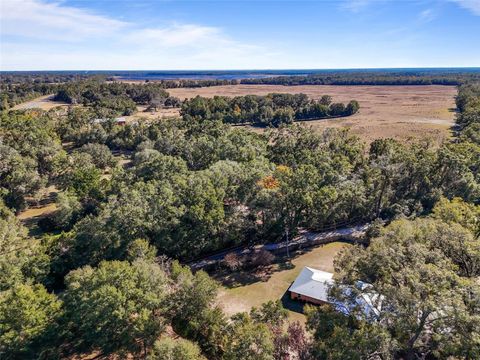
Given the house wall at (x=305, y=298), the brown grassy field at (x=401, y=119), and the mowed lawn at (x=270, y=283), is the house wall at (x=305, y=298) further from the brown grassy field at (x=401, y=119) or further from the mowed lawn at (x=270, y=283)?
the brown grassy field at (x=401, y=119)

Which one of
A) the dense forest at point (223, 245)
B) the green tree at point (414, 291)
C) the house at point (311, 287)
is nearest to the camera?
the green tree at point (414, 291)

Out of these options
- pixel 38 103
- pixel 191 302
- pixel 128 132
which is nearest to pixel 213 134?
pixel 128 132

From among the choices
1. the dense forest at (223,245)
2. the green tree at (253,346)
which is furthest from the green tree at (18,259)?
the green tree at (253,346)

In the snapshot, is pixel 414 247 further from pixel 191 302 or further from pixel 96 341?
pixel 96 341

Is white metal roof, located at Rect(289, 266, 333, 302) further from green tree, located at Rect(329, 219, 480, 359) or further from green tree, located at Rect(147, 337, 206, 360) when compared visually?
green tree, located at Rect(147, 337, 206, 360)

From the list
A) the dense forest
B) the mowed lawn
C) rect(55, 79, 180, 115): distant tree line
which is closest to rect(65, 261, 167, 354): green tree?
the dense forest

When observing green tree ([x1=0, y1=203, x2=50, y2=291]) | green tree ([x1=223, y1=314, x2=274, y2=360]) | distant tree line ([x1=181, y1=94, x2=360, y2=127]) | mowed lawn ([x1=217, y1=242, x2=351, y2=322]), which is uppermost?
distant tree line ([x1=181, y1=94, x2=360, y2=127])
